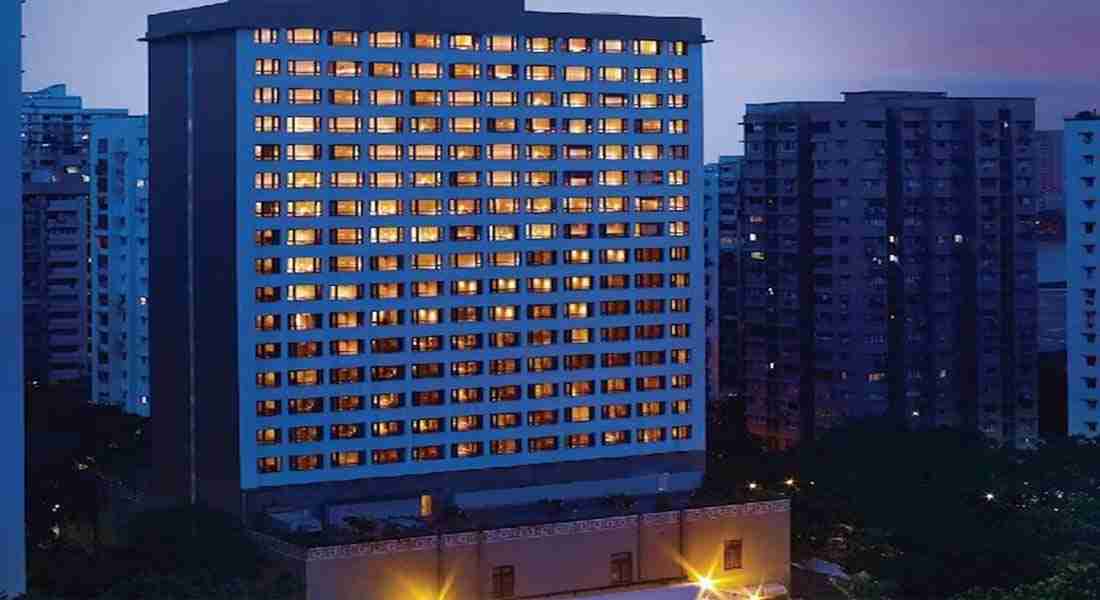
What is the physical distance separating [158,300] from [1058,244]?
33113 millimetres

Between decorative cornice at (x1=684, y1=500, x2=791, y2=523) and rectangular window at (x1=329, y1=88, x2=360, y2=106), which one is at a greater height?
rectangular window at (x1=329, y1=88, x2=360, y2=106)

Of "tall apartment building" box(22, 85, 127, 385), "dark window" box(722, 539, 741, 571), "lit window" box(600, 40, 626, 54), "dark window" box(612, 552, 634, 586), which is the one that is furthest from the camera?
"tall apartment building" box(22, 85, 127, 385)

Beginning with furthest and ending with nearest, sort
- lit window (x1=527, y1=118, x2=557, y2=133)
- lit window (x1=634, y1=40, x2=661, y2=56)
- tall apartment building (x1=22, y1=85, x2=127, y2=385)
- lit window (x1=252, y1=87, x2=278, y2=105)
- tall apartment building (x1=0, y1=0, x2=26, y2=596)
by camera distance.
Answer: tall apartment building (x1=22, y1=85, x2=127, y2=385) < lit window (x1=634, y1=40, x2=661, y2=56) < lit window (x1=527, y1=118, x2=557, y2=133) < lit window (x1=252, y1=87, x2=278, y2=105) < tall apartment building (x1=0, y1=0, x2=26, y2=596)

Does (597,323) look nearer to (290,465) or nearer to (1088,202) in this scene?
(290,465)

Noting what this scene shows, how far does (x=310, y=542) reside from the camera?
2680 centimetres

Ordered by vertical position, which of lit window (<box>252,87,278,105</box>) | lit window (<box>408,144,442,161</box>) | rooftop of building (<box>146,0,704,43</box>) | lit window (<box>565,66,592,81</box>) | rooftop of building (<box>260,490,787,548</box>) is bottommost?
rooftop of building (<box>260,490,787,548</box>)

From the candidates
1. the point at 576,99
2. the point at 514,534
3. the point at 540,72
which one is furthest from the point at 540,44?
the point at 514,534

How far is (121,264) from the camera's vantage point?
45219 millimetres

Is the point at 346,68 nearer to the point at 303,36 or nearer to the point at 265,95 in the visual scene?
the point at 303,36

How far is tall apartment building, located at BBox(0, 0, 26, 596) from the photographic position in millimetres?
18703

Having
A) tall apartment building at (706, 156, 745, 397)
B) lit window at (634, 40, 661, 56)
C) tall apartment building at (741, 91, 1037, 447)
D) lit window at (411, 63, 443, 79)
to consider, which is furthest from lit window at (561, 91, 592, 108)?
tall apartment building at (706, 156, 745, 397)

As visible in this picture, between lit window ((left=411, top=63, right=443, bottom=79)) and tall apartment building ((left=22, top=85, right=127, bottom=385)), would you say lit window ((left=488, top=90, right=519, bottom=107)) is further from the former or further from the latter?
tall apartment building ((left=22, top=85, right=127, bottom=385))

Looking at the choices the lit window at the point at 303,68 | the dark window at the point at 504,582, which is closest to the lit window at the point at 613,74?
the lit window at the point at 303,68

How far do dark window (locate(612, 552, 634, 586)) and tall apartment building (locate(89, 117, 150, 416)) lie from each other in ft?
60.2
